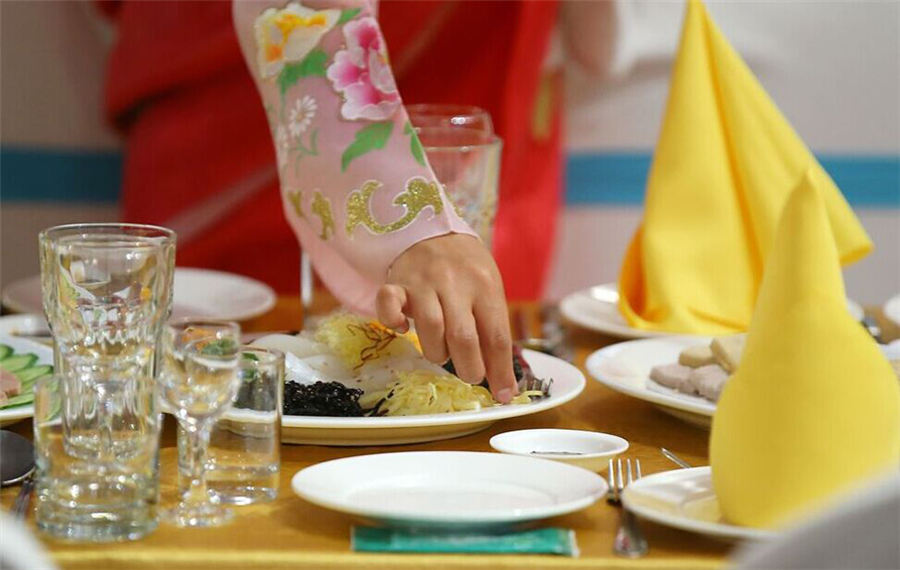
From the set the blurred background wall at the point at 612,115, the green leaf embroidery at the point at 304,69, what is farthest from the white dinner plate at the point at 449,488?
the blurred background wall at the point at 612,115

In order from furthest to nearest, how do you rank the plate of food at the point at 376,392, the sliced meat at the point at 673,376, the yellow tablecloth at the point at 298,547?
1. the sliced meat at the point at 673,376
2. the plate of food at the point at 376,392
3. the yellow tablecloth at the point at 298,547

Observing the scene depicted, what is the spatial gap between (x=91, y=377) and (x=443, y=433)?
28 cm

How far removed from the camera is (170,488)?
0.81 meters

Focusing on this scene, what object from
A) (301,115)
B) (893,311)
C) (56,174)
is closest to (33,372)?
(301,115)

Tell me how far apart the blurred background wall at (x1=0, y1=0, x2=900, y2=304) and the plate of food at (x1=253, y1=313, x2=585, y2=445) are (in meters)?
1.27

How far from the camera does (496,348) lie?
0.95 m

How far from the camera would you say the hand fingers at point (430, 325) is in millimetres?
939

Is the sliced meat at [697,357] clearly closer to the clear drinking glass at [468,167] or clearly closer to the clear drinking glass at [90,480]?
the clear drinking glass at [468,167]

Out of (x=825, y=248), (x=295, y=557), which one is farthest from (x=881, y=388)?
(x=295, y=557)

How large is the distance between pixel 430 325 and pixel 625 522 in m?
0.26

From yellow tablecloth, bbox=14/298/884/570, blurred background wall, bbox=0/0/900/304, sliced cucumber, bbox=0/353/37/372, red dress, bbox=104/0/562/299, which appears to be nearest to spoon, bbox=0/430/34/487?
yellow tablecloth, bbox=14/298/884/570

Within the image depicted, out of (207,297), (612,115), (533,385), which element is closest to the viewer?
(533,385)

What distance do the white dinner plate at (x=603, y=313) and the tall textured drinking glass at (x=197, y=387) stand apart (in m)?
0.64

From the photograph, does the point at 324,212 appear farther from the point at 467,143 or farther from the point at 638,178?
the point at 638,178
